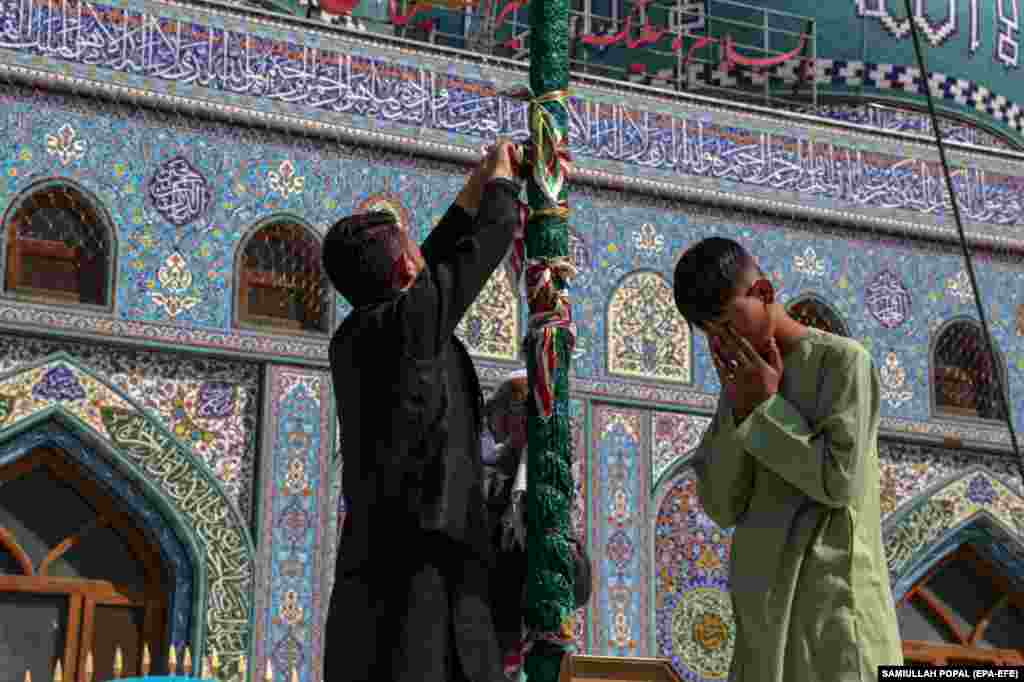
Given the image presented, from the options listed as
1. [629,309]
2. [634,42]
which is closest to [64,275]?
[629,309]

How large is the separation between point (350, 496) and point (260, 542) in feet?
21.4

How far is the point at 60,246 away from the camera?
396 inches

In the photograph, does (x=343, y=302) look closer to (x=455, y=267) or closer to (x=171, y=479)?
(x=171, y=479)

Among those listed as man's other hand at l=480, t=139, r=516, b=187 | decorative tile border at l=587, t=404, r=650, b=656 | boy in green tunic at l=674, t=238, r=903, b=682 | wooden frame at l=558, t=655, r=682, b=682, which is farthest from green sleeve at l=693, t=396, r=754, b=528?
decorative tile border at l=587, t=404, r=650, b=656

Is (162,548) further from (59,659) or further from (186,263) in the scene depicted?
(186,263)

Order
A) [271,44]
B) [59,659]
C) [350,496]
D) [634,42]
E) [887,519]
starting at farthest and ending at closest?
[634,42] < [887,519] < [271,44] < [59,659] < [350,496]

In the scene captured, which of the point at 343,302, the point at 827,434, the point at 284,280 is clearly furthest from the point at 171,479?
the point at 827,434

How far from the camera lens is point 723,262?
3648 mm

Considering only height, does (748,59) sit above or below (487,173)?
above

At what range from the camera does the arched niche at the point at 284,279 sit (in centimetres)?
1040

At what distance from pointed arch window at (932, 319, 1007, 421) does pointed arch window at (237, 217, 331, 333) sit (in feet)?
12.8

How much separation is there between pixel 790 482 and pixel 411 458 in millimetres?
687

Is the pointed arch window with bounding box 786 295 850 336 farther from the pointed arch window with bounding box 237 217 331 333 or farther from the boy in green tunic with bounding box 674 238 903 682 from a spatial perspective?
the boy in green tunic with bounding box 674 238 903 682

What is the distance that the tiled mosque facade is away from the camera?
32.5 ft
